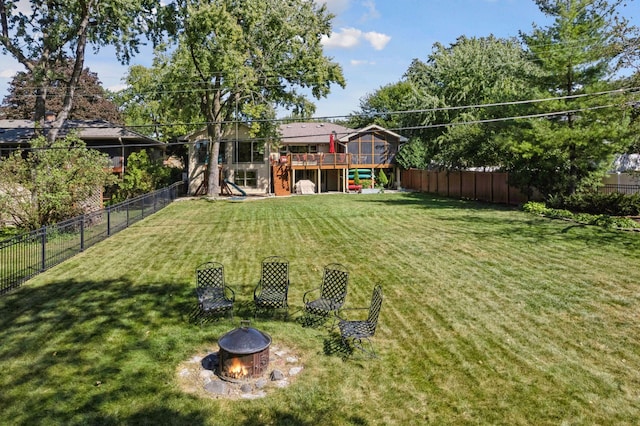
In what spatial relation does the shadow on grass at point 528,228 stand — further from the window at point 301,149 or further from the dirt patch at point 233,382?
the window at point 301,149

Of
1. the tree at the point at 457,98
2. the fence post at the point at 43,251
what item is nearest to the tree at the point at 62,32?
the fence post at the point at 43,251

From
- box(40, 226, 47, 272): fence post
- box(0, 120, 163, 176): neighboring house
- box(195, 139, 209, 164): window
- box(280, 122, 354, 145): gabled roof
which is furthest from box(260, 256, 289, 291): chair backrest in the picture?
box(280, 122, 354, 145): gabled roof

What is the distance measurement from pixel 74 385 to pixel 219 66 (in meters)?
27.0

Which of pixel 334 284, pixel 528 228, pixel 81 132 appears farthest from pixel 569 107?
pixel 81 132

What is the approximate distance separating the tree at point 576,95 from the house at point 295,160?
16.6 metres

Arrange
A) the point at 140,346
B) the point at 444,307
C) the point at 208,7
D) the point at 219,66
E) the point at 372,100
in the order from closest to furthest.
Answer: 1. the point at 140,346
2. the point at 444,307
3. the point at 208,7
4. the point at 219,66
5. the point at 372,100

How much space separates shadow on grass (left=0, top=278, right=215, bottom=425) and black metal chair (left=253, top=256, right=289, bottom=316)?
1509 millimetres

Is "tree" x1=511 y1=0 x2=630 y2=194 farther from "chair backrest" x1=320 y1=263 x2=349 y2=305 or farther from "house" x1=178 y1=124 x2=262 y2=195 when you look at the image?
"house" x1=178 y1=124 x2=262 y2=195

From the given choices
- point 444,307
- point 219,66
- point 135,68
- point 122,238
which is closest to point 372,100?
point 135,68

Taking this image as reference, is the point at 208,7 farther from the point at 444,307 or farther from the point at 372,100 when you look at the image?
the point at 372,100

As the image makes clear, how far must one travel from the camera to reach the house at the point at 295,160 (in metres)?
38.3

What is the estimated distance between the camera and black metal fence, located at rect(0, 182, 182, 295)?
1104cm

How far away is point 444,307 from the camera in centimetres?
948

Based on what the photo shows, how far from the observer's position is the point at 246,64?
34.0 metres
